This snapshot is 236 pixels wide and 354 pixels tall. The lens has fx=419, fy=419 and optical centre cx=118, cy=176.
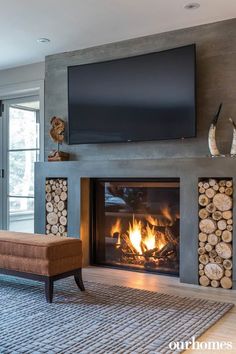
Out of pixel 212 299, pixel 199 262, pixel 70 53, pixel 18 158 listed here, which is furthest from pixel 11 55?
pixel 212 299

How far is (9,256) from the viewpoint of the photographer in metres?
3.47

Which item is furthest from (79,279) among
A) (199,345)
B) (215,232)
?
(199,345)

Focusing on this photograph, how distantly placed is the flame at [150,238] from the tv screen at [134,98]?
972 mm

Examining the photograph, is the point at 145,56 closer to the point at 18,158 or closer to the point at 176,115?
the point at 176,115

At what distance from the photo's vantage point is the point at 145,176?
4.14 m

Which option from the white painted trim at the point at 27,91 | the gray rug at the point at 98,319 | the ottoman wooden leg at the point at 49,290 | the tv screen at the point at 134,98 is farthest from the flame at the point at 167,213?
the white painted trim at the point at 27,91

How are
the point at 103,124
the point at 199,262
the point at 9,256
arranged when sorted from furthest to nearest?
the point at 103,124 → the point at 199,262 → the point at 9,256

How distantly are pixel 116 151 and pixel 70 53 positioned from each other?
133 centimetres

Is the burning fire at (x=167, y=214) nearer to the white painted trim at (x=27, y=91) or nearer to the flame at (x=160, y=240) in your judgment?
the flame at (x=160, y=240)

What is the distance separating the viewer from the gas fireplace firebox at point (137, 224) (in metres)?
4.31

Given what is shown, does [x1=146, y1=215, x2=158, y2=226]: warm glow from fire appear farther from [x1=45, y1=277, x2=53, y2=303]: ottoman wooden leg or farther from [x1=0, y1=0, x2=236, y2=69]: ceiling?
[x1=0, y1=0, x2=236, y2=69]: ceiling

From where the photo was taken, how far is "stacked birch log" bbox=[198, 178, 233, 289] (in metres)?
3.70

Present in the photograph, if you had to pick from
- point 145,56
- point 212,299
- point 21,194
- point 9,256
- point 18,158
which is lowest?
point 212,299

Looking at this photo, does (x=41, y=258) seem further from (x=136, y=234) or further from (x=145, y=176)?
(x=136, y=234)
